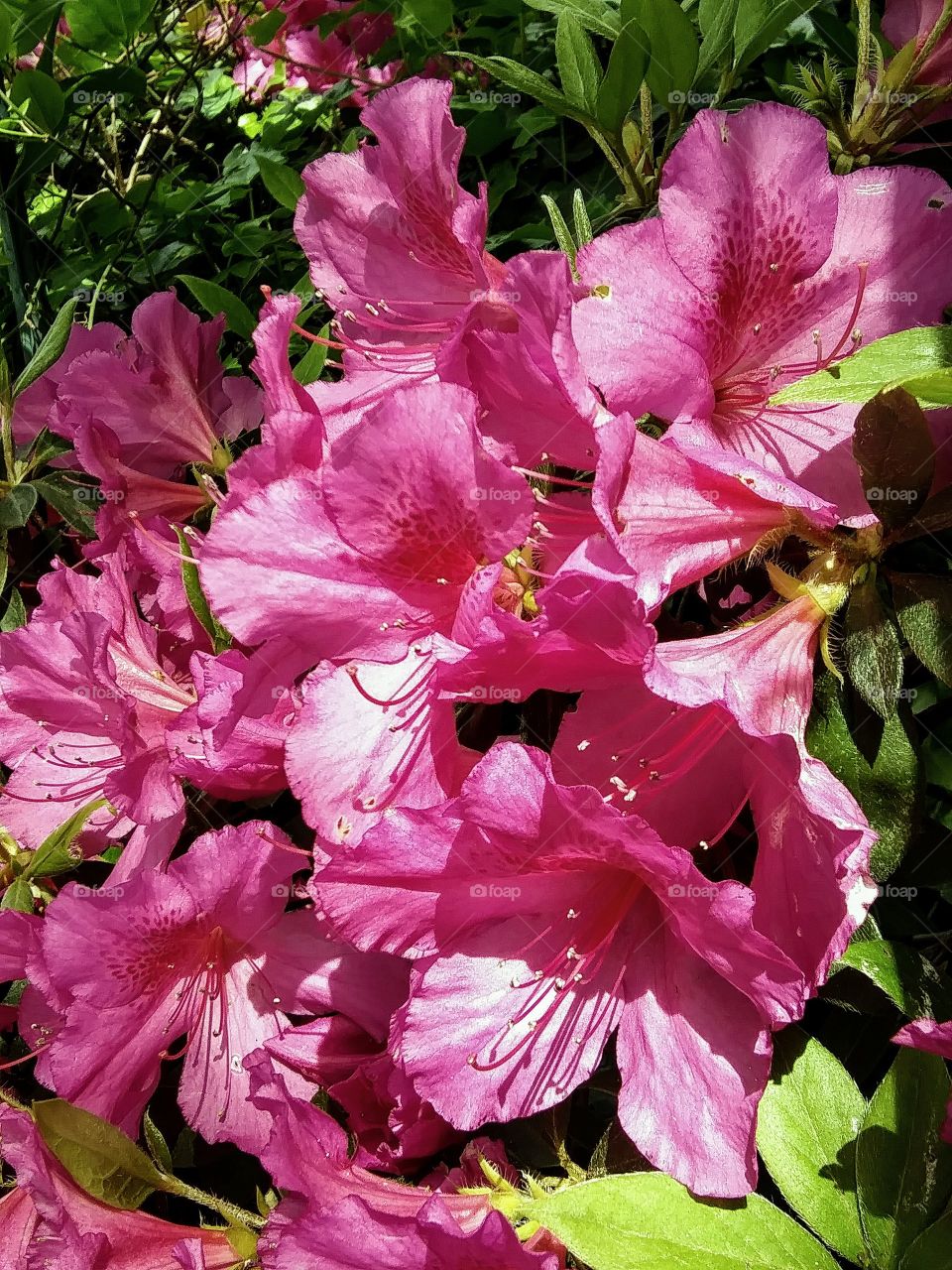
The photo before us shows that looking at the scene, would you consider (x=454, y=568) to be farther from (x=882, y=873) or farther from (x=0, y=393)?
(x=0, y=393)

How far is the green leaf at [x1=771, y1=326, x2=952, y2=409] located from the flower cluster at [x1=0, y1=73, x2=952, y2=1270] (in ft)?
0.16

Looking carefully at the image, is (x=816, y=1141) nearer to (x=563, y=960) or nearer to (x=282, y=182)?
(x=563, y=960)

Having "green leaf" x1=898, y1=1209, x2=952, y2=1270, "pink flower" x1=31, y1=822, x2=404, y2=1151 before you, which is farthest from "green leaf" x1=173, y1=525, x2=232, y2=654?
"green leaf" x1=898, y1=1209, x2=952, y2=1270

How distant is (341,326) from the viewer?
1.06 metres

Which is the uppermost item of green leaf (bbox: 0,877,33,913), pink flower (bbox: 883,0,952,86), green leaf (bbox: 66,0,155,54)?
green leaf (bbox: 66,0,155,54)

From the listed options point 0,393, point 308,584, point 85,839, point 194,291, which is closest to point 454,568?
point 308,584

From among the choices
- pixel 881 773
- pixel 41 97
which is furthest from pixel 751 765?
pixel 41 97

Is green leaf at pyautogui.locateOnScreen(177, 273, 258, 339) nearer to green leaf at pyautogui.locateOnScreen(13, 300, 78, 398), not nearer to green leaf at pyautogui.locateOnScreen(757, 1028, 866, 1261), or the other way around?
green leaf at pyautogui.locateOnScreen(13, 300, 78, 398)

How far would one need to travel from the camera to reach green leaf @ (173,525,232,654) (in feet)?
3.59

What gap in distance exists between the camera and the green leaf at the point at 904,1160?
2.58ft

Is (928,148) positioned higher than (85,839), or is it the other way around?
(928,148)

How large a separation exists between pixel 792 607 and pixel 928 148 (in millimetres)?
515

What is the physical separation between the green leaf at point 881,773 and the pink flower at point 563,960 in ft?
0.50

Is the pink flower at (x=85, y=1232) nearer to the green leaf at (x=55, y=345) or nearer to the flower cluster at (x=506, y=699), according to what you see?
the flower cluster at (x=506, y=699)
